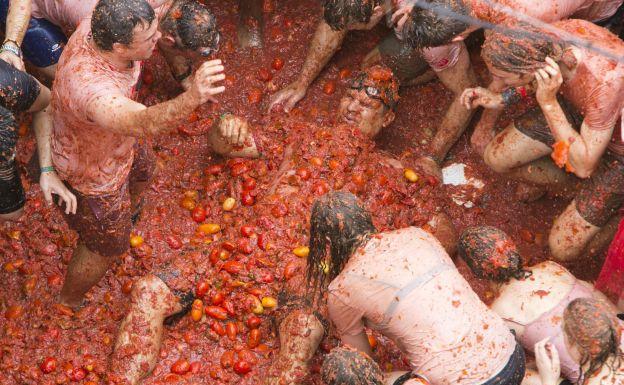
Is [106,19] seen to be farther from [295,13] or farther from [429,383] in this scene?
[295,13]

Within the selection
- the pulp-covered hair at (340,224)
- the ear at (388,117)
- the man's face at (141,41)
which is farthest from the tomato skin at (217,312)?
the ear at (388,117)

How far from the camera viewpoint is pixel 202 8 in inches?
151

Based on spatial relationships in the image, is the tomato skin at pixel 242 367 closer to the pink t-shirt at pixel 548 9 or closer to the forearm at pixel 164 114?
the forearm at pixel 164 114

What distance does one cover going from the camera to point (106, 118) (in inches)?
119

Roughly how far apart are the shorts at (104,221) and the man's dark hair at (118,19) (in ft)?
2.78

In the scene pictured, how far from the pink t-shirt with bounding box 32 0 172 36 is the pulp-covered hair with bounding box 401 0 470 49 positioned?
50.3 inches

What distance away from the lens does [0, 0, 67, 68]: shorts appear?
168 inches

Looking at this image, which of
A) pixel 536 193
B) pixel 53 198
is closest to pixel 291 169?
pixel 53 198

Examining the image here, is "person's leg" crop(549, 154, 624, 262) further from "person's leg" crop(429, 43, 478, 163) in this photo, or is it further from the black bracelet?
"person's leg" crop(429, 43, 478, 163)

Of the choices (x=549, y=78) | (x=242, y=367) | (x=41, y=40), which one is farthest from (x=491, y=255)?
(x=41, y=40)

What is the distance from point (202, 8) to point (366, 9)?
1.08 m

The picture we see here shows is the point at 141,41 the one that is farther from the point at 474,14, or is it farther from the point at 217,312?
the point at 474,14

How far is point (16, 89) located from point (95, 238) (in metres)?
0.84

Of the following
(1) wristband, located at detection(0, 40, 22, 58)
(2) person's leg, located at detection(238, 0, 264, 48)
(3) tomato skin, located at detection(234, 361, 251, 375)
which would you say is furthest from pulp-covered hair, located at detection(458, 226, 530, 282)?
(2) person's leg, located at detection(238, 0, 264, 48)
